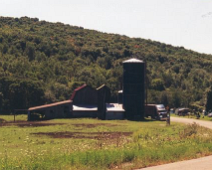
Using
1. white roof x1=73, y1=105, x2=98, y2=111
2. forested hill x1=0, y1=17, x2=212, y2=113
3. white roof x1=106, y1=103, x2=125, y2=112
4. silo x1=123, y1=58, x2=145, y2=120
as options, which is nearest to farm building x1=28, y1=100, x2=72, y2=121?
white roof x1=73, y1=105, x2=98, y2=111

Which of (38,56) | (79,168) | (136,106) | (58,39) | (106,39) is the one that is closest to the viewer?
(79,168)

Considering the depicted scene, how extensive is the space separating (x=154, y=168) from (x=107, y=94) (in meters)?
49.5

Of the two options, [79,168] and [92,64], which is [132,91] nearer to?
[79,168]

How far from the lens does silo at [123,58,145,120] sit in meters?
64.8

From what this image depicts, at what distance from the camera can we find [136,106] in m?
64.8

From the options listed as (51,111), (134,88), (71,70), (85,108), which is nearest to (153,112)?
(134,88)

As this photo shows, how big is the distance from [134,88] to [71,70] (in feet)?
167

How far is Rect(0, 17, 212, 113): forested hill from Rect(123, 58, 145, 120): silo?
21.7 metres

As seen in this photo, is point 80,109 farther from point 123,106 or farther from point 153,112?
point 153,112

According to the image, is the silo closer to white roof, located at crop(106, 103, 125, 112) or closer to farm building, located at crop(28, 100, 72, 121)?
white roof, located at crop(106, 103, 125, 112)

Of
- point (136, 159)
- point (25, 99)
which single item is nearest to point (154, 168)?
point (136, 159)

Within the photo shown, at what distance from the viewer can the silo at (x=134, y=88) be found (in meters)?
64.8

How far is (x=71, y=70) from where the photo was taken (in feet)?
372

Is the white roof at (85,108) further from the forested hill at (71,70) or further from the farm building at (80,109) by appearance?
the forested hill at (71,70)
